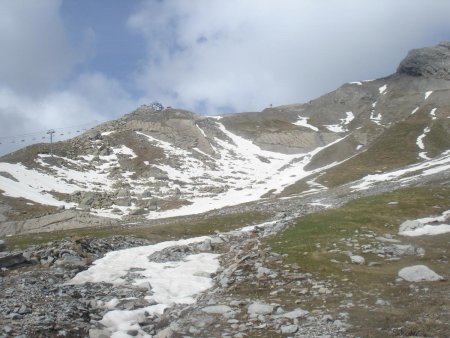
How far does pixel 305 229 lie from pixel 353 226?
13.4ft

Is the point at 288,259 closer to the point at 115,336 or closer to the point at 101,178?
the point at 115,336

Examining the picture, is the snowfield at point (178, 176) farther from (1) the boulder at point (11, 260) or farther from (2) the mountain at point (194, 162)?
(1) the boulder at point (11, 260)

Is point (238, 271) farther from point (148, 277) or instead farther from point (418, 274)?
point (418, 274)

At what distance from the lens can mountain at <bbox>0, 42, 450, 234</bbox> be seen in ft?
292

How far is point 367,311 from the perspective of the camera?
19188 mm

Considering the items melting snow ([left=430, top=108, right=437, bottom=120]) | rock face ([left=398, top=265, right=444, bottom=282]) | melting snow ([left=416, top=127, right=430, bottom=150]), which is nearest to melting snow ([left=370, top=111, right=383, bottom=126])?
melting snow ([left=430, top=108, right=437, bottom=120])

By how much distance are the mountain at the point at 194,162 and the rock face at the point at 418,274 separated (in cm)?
5354

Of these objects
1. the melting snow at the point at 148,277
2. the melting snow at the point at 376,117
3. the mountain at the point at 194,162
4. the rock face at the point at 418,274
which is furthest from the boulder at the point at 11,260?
the melting snow at the point at 376,117

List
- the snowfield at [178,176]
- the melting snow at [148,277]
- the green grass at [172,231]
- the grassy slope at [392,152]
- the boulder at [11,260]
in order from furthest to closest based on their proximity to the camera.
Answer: the grassy slope at [392,152]
the snowfield at [178,176]
the green grass at [172,231]
the boulder at [11,260]
the melting snow at [148,277]

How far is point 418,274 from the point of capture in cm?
2333

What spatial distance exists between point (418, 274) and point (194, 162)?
118451 mm

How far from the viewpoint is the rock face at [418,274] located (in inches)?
902

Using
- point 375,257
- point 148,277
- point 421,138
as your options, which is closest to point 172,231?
point 148,277

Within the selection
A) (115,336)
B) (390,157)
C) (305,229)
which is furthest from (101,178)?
(115,336)
